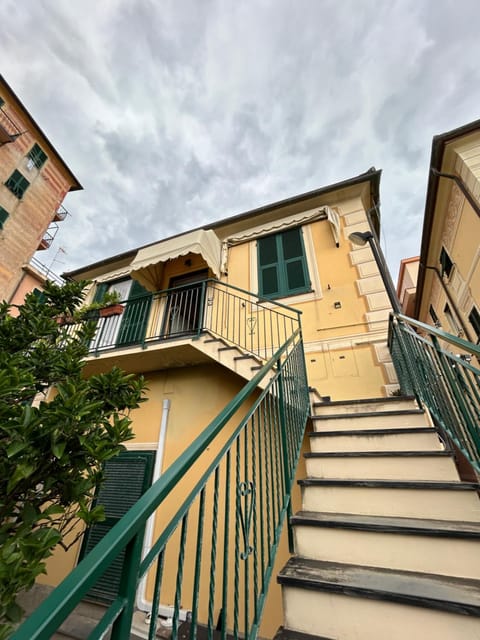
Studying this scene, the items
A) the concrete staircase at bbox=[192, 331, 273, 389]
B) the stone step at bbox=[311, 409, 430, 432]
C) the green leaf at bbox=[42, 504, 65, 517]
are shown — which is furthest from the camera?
the concrete staircase at bbox=[192, 331, 273, 389]

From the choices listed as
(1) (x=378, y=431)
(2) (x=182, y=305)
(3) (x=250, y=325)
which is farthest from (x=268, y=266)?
(1) (x=378, y=431)

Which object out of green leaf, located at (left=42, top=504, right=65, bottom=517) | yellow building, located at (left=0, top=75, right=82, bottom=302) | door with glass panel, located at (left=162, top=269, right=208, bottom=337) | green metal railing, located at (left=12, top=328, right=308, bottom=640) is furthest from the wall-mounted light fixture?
yellow building, located at (left=0, top=75, right=82, bottom=302)

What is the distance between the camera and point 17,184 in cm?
1275

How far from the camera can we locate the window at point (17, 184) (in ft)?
40.9

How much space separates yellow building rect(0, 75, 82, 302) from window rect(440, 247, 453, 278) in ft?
57.0

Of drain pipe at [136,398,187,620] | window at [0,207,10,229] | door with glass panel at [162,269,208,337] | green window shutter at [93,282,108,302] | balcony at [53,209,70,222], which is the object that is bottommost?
drain pipe at [136,398,187,620]

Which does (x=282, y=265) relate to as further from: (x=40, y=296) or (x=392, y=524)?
(x=392, y=524)

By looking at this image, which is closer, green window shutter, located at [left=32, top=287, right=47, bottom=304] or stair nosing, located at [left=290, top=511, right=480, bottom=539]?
stair nosing, located at [left=290, top=511, right=480, bottom=539]

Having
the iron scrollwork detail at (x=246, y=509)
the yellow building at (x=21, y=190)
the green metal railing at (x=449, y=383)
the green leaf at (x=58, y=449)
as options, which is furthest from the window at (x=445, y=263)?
the yellow building at (x=21, y=190)

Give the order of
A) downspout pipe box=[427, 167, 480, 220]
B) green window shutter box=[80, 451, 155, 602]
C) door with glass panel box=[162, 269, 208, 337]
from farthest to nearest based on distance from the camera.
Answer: door with glass panel box=[162, 269, 208, 337], downspout pipe box=[427, 167, 480, 220], green window shutter box=[80, 451, 155, 602]

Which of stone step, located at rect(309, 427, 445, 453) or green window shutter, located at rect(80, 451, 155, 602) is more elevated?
stone step, located at rect(309, 427, 445, 453)

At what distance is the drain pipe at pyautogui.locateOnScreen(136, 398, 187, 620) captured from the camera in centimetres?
298

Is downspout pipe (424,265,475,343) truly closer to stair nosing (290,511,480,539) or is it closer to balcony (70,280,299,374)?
balcony (70,280,299,374)

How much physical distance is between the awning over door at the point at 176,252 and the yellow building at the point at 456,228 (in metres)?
5.26
